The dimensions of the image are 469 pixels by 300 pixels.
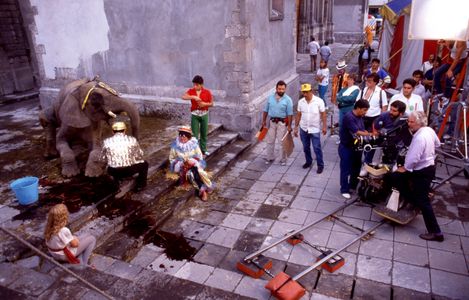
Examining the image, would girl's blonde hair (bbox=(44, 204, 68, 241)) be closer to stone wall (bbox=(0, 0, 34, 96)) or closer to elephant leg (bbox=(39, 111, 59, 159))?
elephant leg (bbox=(39, 111, 59, 159))

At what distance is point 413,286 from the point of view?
484cm

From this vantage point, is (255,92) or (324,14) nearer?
(255,92)

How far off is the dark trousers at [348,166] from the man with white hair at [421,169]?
1169mm

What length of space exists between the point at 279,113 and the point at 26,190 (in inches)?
206

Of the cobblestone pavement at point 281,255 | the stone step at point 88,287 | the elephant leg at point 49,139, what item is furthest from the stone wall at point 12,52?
the stone step at point 88,287

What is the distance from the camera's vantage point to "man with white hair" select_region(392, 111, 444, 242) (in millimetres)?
5570

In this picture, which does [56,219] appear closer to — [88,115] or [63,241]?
[63,241]

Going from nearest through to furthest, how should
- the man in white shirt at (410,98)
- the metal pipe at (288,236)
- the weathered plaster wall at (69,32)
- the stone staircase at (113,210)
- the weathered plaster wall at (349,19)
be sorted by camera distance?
1. the metal pipe at (288,236)
2. the stone staircase at (113,210)
3. the man in white shirt at (410,98)
4. the weathered plaster wall at (69,32)
5. the weathered plaster wall at (349,19)

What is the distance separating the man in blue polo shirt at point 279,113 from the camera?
835cm

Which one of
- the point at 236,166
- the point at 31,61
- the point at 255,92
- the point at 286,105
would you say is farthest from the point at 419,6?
the point at 31,61

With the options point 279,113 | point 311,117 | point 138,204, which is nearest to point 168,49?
point 279,113

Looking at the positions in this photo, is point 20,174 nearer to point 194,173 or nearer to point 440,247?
point 194,173

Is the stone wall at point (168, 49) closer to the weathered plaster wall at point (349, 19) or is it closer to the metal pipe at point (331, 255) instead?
the metal pipe at point (331, 255)

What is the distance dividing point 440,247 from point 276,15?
321 inches
